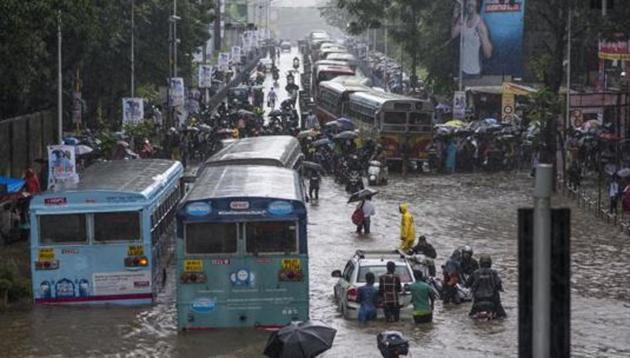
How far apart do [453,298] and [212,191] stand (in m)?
5.00

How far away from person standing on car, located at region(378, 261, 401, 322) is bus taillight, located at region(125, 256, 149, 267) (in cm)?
392

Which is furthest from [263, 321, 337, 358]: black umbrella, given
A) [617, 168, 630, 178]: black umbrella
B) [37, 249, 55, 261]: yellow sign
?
[617, 168, 630, 178]: black umbrella

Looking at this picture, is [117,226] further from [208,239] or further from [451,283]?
[451,283]

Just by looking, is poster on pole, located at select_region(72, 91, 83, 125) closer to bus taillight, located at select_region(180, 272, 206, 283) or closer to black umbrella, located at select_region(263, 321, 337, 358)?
bus taillight, located at select_region(180, 272, 206, 283)

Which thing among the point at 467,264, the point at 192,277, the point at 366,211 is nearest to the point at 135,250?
the point at 192,277

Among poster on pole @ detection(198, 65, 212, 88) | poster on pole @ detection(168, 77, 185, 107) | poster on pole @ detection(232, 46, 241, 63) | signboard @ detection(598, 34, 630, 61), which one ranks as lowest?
poster on pole @ detection(168, 77, 185, 107)

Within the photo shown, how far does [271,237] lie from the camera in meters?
20.6

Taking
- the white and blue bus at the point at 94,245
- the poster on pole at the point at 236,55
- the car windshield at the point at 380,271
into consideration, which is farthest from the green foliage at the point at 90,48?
the poster on pole at the point at 236,55

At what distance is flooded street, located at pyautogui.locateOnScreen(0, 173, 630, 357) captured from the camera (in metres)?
20.1

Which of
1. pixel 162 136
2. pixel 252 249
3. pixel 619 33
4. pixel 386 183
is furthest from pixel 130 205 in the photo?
pixel 162 136

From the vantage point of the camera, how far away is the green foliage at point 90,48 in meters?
29.7

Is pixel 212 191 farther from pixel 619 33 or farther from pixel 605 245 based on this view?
pixel 619 33

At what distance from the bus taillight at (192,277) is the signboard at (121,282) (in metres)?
2.47

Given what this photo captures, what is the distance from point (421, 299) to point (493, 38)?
33.9 metres
